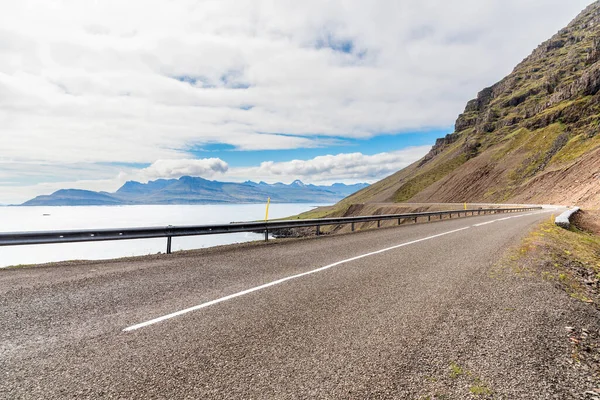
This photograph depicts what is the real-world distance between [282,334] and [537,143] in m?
125

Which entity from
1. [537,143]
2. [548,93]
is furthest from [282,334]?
[548,93]

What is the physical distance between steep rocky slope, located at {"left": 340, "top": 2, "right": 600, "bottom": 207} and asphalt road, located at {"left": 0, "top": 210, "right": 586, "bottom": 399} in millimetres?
45969

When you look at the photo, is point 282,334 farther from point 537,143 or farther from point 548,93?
point 548,93

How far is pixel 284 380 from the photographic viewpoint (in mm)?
3121

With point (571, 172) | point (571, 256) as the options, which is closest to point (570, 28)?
point (571, 172)

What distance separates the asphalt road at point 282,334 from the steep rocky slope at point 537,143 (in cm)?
4597

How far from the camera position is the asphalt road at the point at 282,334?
306 centimetres

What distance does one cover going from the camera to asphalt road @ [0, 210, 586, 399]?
3.06 m

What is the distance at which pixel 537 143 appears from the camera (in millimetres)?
103312

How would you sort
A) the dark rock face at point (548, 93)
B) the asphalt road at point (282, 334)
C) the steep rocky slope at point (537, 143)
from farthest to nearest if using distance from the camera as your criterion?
the dark rock face at point (548, 93), the steep rocky slope at point (537, 143), the asphalt road at point (282, 334)

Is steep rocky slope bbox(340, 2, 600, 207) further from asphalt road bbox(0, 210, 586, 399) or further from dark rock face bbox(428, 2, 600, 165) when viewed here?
asphalt road bbox(0, 210, 586, 399)

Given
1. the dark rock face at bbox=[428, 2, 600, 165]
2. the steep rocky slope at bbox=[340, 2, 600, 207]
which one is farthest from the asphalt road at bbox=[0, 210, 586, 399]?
the dark rock face at bbox=[428, 2, 600, 165]

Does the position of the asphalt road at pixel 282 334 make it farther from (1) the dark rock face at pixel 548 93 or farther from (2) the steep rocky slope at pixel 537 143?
(1) the dark rock face at pixel 548 93

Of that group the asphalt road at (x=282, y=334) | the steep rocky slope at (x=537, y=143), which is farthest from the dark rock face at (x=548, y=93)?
the asphalt road at (x=282, y=334)
